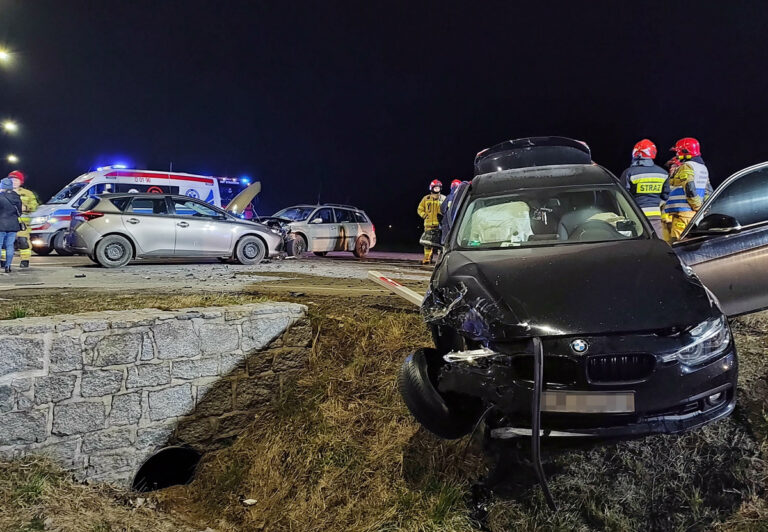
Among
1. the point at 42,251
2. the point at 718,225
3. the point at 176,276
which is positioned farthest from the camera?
the point at 42,251

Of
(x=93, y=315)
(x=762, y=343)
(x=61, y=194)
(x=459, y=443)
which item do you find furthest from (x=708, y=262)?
(x=61, y=194)

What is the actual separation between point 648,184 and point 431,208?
5363 mm

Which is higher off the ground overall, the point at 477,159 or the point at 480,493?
the point at 477,159

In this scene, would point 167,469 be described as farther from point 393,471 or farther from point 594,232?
point 594,232

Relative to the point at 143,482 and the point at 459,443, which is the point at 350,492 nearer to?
the point at 459,443

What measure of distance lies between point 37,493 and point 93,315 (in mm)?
1529

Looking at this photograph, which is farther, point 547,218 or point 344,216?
point 344,216

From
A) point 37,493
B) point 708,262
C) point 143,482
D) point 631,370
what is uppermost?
point 708,262

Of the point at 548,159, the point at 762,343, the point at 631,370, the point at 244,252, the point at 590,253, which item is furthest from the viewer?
the point at 244,252

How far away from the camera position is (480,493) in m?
3.35

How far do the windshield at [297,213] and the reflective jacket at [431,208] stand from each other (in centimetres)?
399

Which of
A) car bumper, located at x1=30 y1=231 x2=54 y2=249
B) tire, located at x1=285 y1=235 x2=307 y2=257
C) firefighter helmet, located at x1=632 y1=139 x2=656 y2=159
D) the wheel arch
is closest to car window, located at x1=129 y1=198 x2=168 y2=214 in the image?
the wheel arch

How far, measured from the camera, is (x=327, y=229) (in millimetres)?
14297

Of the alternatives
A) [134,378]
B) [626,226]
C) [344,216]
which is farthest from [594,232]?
[344,216]
